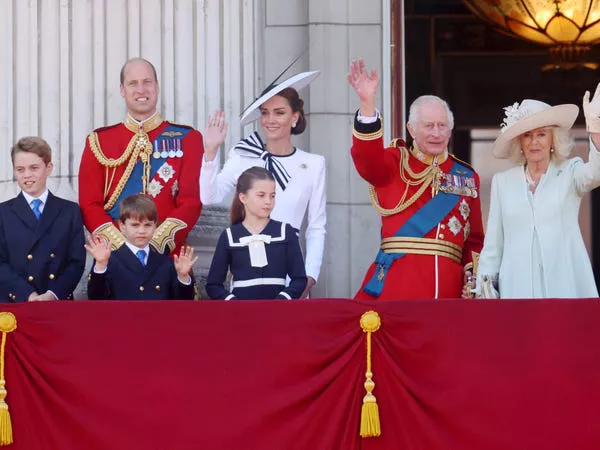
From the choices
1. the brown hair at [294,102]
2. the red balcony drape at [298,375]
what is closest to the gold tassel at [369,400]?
the red balcony drape at [298,375]

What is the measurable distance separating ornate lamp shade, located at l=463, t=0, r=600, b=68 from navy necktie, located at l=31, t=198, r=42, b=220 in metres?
3.73

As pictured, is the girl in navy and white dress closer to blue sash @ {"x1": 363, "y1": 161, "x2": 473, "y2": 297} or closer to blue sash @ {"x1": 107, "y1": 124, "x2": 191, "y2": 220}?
blue sash @ {"x1": 363, "y1": 161, "x2": 473, "y2": 297}

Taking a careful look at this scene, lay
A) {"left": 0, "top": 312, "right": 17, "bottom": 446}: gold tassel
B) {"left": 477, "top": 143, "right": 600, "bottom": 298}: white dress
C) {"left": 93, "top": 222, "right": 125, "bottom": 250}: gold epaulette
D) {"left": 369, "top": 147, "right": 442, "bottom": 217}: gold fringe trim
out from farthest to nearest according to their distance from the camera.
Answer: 1. {"left": 369, "top": 147, "right": 442, "bottom": 217}: gold fringe trim
2. {"left": 93, "top": 222, "right": 125, "bottom": 250}: gold epaulette
3. {"left": 477, "top": 143, "right": 600, "bottom": 298}: white dress
4. {"left": 0, "top": 312, "right": 17, "bottom": 446}: gold tassel

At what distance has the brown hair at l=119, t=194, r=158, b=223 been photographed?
8094 millimetres

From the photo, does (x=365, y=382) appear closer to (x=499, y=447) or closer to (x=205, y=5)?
(x=499, y=447)

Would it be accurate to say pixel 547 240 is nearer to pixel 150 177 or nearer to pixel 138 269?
pixel 138 269

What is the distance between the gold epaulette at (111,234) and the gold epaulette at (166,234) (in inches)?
6.1

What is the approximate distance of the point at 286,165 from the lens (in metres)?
8.72

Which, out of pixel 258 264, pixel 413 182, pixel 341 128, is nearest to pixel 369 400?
pixel 258 264

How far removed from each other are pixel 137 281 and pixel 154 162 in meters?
0.84

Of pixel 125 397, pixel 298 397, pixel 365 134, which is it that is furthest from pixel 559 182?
pixel 125 397

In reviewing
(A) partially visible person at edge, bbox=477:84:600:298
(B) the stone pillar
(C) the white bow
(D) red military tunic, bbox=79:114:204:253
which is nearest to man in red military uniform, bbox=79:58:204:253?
(D) red military tunic, bbox=79:114:204:253

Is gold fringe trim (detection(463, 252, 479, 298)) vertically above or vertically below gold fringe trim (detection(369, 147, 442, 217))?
below

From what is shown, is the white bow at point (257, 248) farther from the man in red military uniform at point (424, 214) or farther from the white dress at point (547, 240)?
the white dress at point (547, 240)
